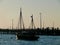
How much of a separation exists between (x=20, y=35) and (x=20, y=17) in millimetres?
7045

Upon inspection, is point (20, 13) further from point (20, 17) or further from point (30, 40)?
point (30, 40)

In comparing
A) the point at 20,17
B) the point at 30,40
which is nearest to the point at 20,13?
the point at 20,17

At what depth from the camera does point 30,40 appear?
143375 mm

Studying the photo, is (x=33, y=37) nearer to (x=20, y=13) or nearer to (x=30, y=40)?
(x=30, y=40)

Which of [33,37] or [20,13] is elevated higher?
[20,13]

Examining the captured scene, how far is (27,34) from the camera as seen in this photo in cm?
14288

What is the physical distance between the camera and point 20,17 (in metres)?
144

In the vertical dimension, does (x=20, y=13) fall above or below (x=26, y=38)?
above

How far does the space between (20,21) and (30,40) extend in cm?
796

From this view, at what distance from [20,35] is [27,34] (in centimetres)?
443

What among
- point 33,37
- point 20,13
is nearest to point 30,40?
point 33,37

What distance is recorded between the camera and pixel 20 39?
14788cm

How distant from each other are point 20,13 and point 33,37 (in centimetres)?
1050

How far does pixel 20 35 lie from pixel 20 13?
8.33 metres
